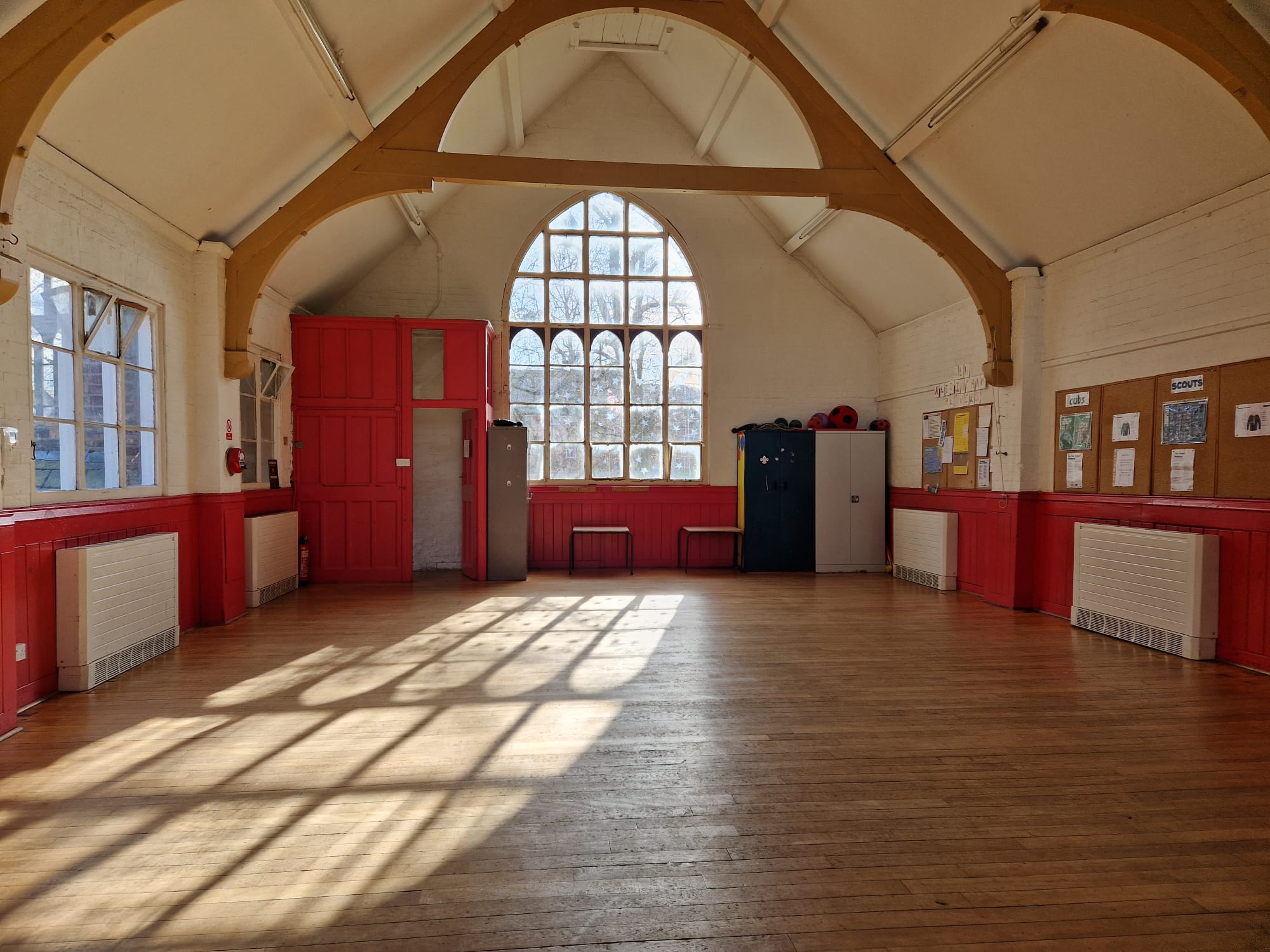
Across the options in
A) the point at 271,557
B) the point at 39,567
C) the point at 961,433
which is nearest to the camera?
the point at 39,567

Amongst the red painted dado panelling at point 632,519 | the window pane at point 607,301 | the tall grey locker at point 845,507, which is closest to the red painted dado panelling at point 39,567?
the red painted dado panelling at point 632,519

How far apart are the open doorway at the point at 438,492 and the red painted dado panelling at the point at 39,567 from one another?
4.34 m

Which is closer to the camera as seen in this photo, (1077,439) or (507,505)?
(1077,439)

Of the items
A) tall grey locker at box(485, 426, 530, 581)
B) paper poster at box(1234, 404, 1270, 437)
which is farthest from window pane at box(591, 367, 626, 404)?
paper poster at box(1234, 404, 1270, 437)

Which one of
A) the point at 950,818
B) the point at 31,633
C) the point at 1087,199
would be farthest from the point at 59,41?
the point at 1087,199

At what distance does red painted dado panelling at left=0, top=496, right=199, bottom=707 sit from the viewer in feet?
12.0

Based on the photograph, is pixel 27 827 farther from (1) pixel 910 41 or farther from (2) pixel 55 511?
(1) pixel 910 41

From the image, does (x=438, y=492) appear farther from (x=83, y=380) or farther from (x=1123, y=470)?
(x=1123, y=470)

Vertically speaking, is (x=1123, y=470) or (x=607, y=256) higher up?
(x=607, y=256)

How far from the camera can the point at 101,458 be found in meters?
4.74

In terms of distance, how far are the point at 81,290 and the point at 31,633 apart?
212 cm

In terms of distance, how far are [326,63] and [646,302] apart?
5270 mm

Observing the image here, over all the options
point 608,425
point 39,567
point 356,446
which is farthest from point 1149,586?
point 356,446

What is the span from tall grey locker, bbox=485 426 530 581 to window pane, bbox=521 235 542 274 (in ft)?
8.23
